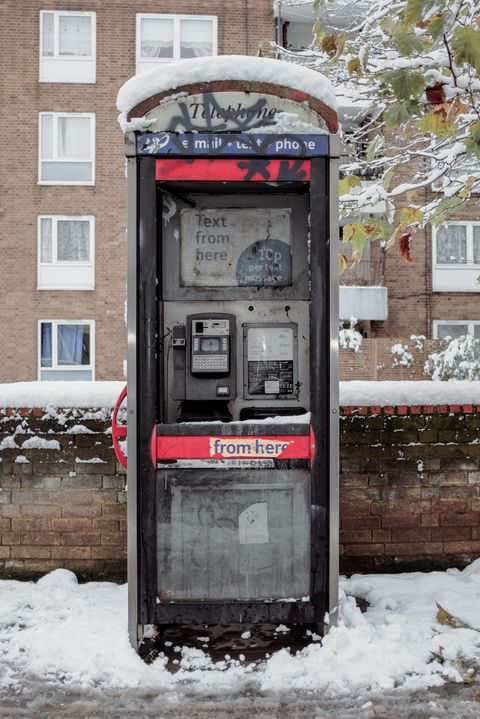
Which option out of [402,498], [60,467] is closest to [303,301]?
[402,498]

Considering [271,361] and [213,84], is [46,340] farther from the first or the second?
[213,84]

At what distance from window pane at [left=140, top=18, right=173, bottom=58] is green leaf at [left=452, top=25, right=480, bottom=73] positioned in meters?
16.6

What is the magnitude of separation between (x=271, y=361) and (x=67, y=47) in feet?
56.5

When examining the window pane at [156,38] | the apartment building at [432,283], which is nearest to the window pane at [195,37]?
the window pane at [156,38]

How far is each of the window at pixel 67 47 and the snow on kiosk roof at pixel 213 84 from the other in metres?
16.2

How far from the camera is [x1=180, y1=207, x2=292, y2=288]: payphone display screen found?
162 inches

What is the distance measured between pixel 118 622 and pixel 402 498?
7.01ft

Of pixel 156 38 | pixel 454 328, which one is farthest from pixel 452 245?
pixel 156 38

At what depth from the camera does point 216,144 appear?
3.59 meters

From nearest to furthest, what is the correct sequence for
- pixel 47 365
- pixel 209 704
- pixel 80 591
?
pixel 209 704
pixel 80 591
pixel 47 365

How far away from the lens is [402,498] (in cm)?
479

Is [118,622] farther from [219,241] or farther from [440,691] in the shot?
[219,241]

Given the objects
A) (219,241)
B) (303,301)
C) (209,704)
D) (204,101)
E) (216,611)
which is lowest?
(209,704)

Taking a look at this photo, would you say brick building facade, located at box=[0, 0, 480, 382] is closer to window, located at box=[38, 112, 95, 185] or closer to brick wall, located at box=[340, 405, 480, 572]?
window, located at box=[38, 112, 95, 185]
